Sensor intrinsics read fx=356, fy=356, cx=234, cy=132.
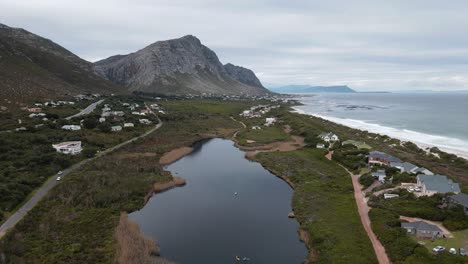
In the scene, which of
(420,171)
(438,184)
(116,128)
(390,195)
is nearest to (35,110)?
(116,128)

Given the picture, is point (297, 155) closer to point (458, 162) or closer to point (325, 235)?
point (458, 162)

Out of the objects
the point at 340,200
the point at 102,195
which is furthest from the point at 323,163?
the point at 102,195

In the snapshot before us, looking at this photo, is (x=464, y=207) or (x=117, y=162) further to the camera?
(x=117, y=162)

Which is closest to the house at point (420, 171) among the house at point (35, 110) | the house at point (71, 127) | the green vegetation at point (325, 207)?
the green vegetation at point (325, 207)

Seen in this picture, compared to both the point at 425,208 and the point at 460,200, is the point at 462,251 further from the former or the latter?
the point at 460,200

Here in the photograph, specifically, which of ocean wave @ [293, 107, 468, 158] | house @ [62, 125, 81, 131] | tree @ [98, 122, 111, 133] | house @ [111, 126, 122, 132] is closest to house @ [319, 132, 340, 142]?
ocean wave @ [293, 107, 468, 158]

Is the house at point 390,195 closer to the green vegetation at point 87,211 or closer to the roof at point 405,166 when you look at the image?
the roof at point 405,166
